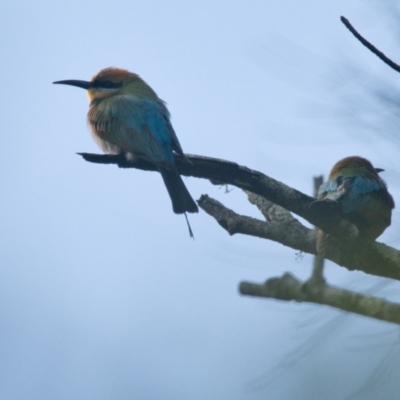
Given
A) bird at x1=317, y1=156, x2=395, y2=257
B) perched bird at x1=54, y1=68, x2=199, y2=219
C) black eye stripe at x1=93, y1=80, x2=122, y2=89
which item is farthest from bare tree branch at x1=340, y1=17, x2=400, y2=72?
black eye stripe at x1=93, y1=80, x2=122, y2=89

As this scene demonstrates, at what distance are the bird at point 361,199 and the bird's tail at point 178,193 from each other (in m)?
0.66

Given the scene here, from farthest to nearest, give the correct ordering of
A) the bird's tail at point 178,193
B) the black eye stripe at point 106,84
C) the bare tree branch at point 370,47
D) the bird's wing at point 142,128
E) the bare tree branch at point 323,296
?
1. the black eye stripe at point 106,84
2. the bird's wing at point 142,128
3. the bird's tail at point 178,193
4. the bare tree branch at point 370,47
5. the bare tree branch at point 323,296

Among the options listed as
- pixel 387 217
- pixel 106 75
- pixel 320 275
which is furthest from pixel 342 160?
pixel 320 275

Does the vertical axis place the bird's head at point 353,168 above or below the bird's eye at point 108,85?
below

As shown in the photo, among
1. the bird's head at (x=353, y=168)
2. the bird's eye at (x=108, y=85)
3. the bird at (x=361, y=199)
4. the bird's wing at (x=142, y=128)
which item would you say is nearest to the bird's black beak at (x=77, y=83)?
the bird's eye at (x=108, y=85)

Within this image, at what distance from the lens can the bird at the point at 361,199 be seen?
3045 mm

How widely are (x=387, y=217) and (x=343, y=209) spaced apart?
27 centimetres

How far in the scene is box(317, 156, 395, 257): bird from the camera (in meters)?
3.04

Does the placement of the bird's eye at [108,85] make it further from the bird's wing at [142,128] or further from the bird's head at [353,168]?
the bird's head at [353,168]

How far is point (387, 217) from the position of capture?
10.7 feet

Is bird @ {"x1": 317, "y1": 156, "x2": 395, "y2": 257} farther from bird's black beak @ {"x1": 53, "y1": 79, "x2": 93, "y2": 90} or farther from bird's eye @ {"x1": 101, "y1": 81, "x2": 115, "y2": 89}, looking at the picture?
bird's black beak @ {"x1": 53, "y1": 79, "x2": 93, "y2": 90}

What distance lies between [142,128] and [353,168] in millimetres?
1231

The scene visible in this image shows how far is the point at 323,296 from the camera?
192 cm

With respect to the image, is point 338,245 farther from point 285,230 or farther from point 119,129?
point 119,129
